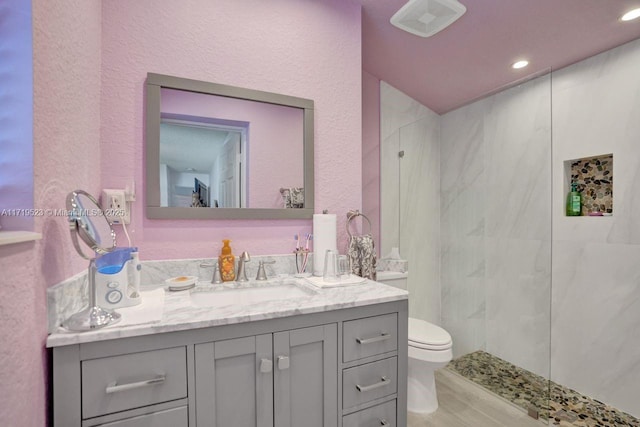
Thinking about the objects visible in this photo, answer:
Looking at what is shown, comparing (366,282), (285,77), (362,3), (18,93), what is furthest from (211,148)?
(362,3)

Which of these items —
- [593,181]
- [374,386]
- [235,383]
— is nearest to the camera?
[235,383]

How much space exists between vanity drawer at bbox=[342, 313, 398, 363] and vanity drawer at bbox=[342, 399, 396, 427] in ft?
0.75

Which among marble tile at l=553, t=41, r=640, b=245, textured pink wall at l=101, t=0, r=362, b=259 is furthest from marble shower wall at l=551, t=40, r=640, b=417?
textured pink wall at l=101, t=0, r=362, b=259

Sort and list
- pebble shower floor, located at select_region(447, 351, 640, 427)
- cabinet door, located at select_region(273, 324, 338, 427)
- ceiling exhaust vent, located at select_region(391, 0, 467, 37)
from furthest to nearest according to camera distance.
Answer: pebble shower floor, located at select_region(447, 351, 640, 427) < ceiling exhaust vent, located at select_region(391, 0, 467, 37) < cabinet door, located at select_region(273, 324, 338, 427)

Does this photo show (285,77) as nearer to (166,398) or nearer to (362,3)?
(362,3)

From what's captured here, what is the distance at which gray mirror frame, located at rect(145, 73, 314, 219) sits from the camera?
1.41 m

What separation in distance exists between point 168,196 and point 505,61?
235 cm

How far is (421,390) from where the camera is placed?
1.92m

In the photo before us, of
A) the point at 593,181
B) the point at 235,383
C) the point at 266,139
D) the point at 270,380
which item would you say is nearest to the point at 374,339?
the point at 270,380

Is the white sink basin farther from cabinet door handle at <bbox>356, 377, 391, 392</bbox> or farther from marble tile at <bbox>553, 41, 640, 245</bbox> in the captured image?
marble tile at <bbox>553, 41, 640, 245</bbox>

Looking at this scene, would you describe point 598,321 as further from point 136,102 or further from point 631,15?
point 136,102

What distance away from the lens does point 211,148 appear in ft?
4.99

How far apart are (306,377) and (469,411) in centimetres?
146

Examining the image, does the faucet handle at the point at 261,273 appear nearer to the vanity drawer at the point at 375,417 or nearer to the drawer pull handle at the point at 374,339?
the drawer pull handle at the point at 374,339
